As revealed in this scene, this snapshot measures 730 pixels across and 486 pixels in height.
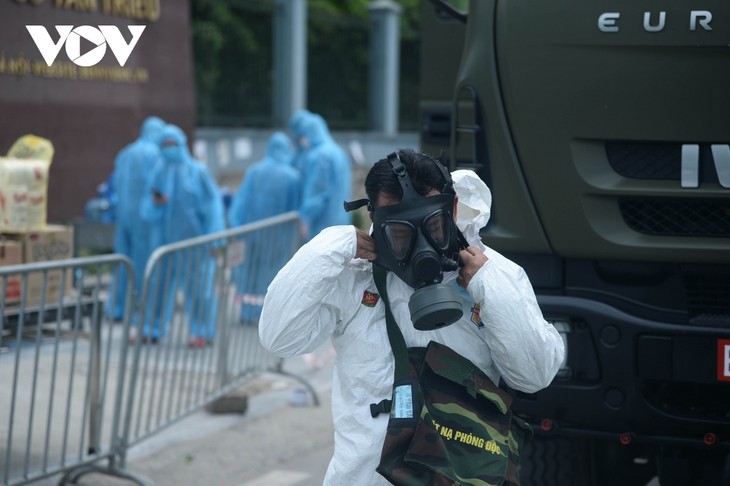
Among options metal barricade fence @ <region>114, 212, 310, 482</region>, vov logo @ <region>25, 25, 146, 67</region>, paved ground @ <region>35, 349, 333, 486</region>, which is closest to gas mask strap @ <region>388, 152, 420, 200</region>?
vov logo @ <region>25, 25, 146, 67</region>

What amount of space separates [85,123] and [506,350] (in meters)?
11.1

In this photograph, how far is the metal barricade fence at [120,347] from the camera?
16.5 ft

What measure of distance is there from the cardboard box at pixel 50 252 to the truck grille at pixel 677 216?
250cm

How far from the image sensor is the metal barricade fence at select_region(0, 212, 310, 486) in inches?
198

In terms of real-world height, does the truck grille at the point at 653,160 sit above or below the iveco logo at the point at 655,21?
below

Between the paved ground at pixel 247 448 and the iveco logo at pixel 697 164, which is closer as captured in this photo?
the iveco logo at pixel 697 164

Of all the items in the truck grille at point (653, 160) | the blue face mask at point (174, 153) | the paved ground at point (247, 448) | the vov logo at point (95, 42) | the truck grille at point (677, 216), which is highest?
the vov logo at point (95, 42)

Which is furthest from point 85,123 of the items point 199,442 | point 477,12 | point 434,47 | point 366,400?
point 366,400

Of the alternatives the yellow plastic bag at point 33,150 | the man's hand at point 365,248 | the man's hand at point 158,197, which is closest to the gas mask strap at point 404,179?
the man's hand at point 365,248

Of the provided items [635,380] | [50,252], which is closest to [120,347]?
[50,252]

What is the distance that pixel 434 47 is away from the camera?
5.42 m

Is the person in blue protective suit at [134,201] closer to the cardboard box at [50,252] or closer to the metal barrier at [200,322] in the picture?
the metal barrier at [200,322]

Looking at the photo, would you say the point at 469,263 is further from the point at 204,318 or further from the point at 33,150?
the point at 204,318

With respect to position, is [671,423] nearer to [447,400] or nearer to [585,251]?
[585,251]
